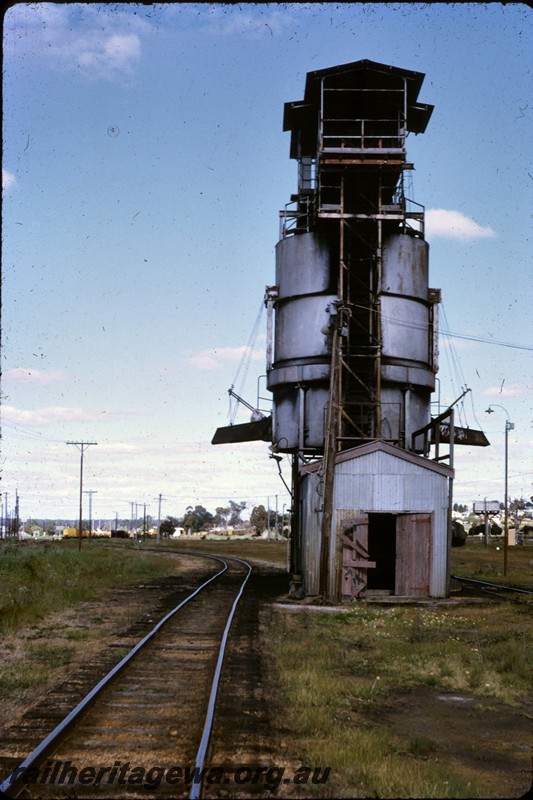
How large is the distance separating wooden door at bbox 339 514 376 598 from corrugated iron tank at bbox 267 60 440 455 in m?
4.86

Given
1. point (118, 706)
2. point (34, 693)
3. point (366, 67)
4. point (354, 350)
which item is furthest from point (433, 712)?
point (366, 67)

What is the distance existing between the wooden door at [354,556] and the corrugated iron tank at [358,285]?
486 centimetres

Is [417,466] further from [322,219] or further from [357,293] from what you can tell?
[322,219]

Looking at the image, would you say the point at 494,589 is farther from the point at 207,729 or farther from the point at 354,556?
the point at 207,729

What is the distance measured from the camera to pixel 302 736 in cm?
834

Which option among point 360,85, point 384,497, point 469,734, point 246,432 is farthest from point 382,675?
point 360,85

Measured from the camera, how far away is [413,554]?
2228 centimetres

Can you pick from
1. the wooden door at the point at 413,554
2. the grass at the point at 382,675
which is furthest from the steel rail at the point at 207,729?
the wooden door at the point at 413,554

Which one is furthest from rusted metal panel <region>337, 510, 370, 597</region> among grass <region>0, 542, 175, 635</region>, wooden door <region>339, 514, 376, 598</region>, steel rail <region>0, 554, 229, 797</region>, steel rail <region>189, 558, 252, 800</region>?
steel rail <region>0, 554, 229, 797</region>

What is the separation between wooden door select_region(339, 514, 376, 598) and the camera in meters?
21.7

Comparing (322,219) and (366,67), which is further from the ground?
(366,67)

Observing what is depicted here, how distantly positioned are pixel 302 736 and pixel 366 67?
2630cm

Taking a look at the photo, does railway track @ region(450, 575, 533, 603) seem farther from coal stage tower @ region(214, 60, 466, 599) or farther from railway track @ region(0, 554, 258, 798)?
railway track @ region(0, 554, 258, 798)

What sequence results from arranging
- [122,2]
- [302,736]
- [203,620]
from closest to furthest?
[122,2], [302,736], [203,620]
